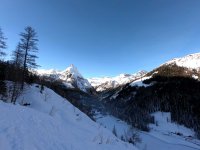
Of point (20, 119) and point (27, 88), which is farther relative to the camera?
point (27, 88)

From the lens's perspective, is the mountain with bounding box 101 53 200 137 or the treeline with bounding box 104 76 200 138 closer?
the treeline with bounding box 104 76 200 138

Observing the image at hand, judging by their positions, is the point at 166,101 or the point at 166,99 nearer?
the point at 166,101

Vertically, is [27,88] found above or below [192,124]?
above

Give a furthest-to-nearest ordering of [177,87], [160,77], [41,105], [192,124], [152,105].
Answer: [160,77], [177,87], [152,105], [192,124], [41,105]

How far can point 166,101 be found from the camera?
424 ft

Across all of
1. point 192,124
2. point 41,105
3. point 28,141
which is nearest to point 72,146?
point 28,141

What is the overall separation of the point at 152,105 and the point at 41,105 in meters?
112

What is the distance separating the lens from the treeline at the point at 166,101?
339 feet

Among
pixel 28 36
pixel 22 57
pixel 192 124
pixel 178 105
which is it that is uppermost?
pixel 28 36

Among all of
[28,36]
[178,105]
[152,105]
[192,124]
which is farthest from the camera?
[152,105]

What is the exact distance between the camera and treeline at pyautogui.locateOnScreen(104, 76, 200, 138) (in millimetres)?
103438

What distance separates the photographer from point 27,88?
121 ft

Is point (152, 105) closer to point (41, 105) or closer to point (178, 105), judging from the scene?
point (178, 105)

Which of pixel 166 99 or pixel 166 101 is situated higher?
pixel 166 99
